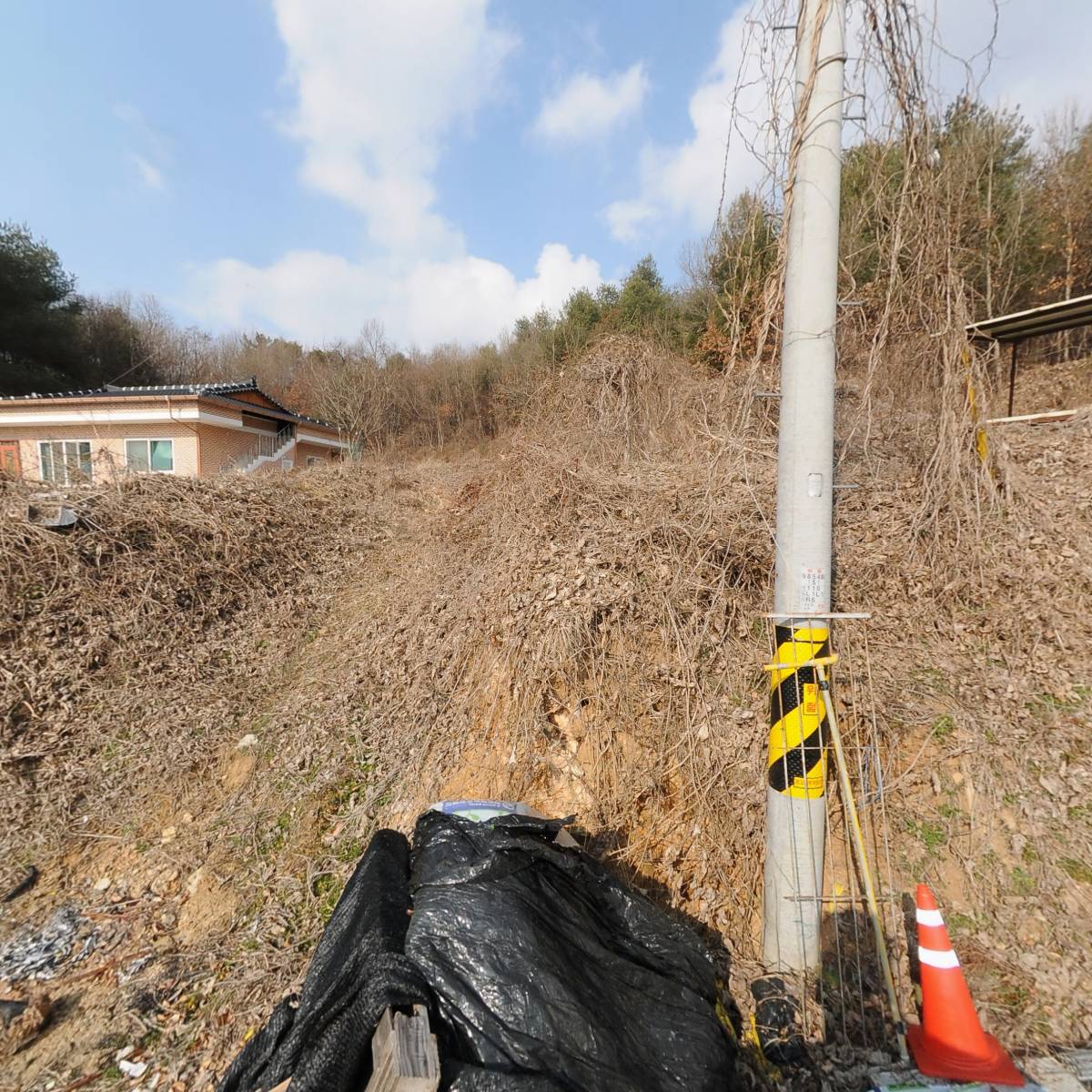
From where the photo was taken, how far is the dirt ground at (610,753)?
2.54 metres

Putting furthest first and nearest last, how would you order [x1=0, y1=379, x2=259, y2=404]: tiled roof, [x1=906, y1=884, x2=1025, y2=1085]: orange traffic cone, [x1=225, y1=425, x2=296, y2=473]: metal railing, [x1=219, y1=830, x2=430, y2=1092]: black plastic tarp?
[x1=225, y1=425, x2=296, y2=473]: metal railing
[x1=0, y1=379, x2=259, y2=404]: tiled roof
[x1=906, y1=884, x2=1025, y2=1085]: orange traffic cone
[x1=219, y1=830, x2=430, y2=1092]: black plastic tarp

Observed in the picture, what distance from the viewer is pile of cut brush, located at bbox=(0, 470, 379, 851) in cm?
427

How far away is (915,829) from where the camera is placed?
108 inches

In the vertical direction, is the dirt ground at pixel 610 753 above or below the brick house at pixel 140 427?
below

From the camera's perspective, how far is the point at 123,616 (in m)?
5.31

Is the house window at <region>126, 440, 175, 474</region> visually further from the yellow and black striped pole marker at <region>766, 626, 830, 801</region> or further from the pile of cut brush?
the yellow and black striped pole marker at <region>766, 626, 830, 801</region>

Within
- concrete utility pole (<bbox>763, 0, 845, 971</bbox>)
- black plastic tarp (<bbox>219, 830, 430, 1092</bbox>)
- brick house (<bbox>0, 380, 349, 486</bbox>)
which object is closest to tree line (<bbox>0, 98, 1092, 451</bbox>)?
concrete utility pole (<bbox>763, 0, 845, 971</bbox>)

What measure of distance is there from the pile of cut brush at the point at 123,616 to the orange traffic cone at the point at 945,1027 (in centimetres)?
474

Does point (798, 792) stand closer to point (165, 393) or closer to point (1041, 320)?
point (1041, 320)

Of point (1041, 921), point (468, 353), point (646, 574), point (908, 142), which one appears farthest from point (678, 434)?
point (468, 353)

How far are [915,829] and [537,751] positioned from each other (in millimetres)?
1962

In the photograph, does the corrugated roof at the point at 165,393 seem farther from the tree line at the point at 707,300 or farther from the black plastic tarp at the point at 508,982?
the black plastic tarp at the point at 508,982

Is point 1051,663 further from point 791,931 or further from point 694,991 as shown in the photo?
point 694,991

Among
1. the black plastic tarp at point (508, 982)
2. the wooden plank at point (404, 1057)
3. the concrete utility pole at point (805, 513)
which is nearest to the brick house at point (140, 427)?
the black plastic tarp at point (508, 982)
